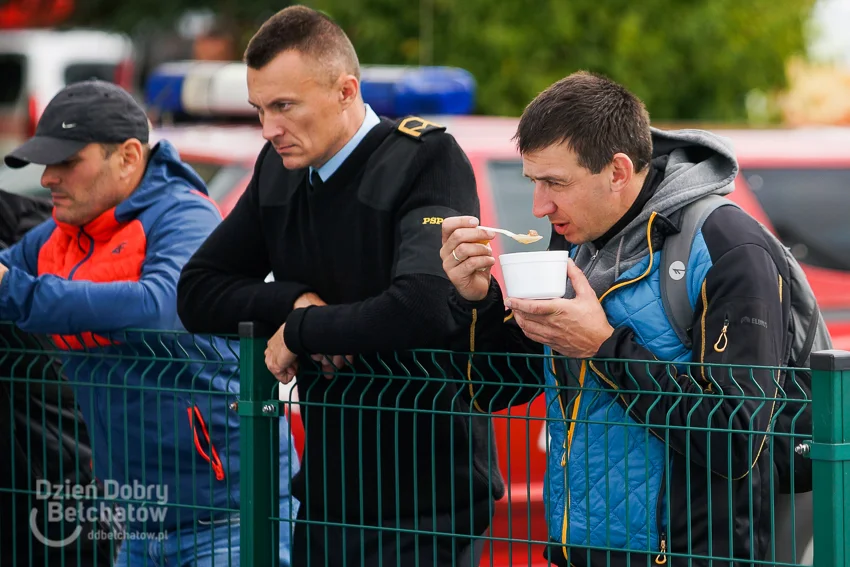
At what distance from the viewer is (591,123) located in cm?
289

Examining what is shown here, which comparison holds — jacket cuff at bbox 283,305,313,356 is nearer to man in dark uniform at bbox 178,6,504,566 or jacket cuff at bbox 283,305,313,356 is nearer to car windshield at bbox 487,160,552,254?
man in dark uniform at bbox 178,6,504,566

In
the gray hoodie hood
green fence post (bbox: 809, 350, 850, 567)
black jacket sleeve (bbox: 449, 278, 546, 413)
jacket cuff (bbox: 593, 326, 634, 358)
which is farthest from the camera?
black jacket sleeve (bbox: 449, 278, 546, 413)

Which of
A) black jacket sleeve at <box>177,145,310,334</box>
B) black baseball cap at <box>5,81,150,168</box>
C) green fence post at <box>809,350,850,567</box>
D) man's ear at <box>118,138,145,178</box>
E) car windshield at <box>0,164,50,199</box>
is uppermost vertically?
car windshield at <box>0,164,50,199</box>

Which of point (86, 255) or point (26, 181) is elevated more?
point (26, 181)

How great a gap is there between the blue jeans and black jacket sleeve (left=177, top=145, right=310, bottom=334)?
500 millimetres

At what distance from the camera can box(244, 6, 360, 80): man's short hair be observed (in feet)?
11.2

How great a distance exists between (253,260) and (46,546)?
3.85ft

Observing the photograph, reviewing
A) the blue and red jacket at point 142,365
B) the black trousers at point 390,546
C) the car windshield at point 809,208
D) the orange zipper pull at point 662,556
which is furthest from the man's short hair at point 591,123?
the car windshield at point 809,208

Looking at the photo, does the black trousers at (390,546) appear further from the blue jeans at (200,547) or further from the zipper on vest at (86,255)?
the zipper on vest at (86,255)

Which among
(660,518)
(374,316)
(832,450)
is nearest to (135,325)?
(374,316)

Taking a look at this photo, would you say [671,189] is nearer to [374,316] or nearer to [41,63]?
[374,316]

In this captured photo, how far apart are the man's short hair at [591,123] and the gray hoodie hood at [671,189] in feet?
0.32

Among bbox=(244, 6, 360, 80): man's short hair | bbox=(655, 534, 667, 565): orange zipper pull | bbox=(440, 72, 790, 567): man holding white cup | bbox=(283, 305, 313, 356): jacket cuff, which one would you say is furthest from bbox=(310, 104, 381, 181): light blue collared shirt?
bbox=(655, 534, 667, 565): orange zipper pull

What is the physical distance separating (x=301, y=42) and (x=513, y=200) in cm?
214
